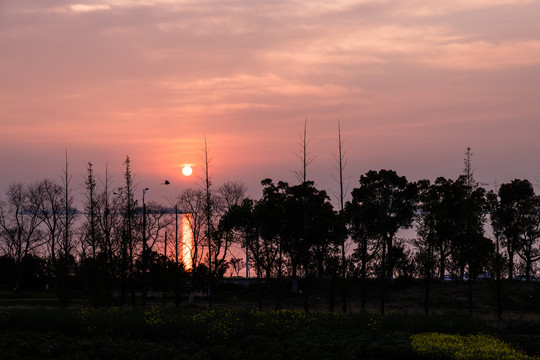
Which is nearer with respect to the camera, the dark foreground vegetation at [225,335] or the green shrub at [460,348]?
the green shrub at [460,348]

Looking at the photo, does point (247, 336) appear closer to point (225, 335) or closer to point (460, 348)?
point (225, 335)

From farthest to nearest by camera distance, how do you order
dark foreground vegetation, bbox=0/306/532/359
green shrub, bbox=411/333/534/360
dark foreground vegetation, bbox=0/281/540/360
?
1. dark foreground vegetation, bbox=0/306/532/359
2. dark foreground vegetation, bbox=0/281/540/360
3. green shrub, bbox=411/333/534/360

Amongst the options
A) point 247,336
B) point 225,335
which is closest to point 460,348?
point 247,336

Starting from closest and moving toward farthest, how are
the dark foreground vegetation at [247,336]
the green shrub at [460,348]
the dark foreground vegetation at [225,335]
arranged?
the green shrub at [460,348] → the dark foreground vegetation at [247,336] → the dark foreground vegetation at [225,335]

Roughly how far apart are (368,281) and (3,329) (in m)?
40.8

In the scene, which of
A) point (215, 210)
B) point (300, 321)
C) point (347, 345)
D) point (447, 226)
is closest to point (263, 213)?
point (215, 210)

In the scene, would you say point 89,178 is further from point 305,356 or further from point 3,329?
point 305,356

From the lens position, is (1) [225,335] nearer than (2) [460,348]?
No

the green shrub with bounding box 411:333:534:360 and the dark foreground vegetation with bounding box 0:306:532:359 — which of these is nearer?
the green shrub with bounding box 411:333:534:360

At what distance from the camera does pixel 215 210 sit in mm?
60531

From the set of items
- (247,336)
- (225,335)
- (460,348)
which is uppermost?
(225,335)

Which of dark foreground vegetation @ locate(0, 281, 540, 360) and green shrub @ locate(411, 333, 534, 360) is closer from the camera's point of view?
green shrub @ locate(411, 333, 534, 360)

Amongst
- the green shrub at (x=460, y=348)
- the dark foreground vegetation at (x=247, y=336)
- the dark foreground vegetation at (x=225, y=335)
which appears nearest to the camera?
the green shrub at (x=460, y=348)

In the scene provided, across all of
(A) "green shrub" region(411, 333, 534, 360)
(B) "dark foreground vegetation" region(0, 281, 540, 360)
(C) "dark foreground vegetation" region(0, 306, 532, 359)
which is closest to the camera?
(A) "green shrub" region(411, 333, 534, 360)
